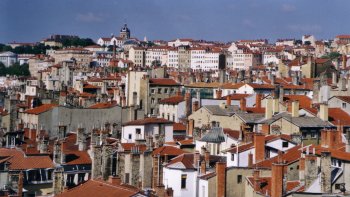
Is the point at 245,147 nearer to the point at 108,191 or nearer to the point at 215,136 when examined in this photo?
the point at 215,136

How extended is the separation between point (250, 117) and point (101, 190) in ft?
63.1

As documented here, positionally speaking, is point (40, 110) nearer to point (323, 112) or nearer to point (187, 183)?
point (323, 112)

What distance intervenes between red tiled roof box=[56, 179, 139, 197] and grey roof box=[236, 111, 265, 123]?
56.0ft

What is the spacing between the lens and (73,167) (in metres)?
32.5

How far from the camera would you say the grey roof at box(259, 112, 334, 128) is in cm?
3828

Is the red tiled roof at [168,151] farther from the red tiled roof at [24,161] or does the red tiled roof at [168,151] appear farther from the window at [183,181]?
the red tiled roof at [24,161]

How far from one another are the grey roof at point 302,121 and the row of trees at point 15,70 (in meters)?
127

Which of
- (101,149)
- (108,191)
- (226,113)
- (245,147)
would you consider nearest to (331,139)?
(245,147)

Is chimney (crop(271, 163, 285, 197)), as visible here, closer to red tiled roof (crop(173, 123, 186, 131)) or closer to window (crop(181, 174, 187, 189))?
window (crop(181, 174, 187, 189))

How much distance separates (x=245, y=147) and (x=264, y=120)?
30.3 feet

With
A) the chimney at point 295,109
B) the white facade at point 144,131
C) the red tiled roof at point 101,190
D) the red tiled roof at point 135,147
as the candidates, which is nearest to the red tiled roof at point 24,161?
the red tiled roof at point 135,147

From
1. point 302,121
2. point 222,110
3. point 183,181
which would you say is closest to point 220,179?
point 183,181

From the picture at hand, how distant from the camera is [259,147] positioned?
1214 inches

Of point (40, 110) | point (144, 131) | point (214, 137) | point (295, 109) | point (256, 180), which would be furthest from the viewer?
point (40, 110)
